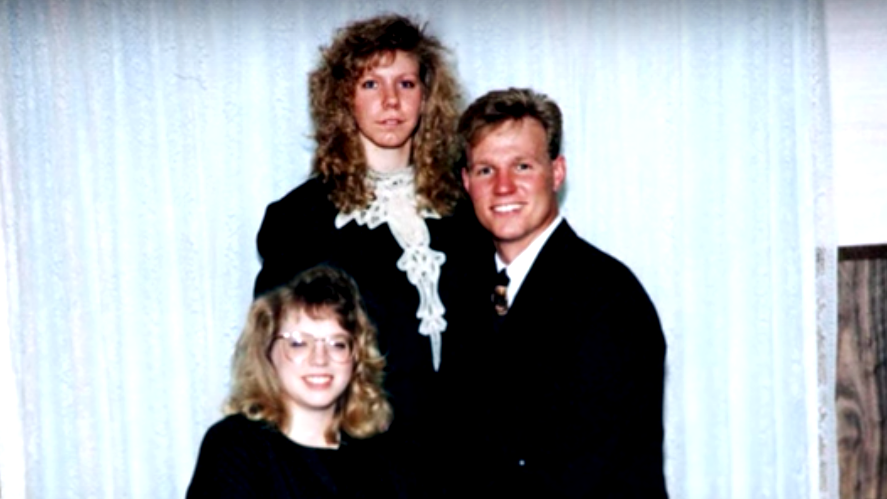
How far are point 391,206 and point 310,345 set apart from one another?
461 mm

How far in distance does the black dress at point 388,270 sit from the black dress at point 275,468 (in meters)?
0.23

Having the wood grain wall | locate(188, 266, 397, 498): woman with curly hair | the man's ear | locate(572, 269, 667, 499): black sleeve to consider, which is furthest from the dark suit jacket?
the wood grain wall

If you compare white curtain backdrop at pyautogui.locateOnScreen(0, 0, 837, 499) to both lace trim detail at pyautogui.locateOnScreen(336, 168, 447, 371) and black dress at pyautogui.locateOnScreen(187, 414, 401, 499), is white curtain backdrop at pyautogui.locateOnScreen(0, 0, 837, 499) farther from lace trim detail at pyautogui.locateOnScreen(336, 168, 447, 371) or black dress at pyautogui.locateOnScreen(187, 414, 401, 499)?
black dress at pyautogui.locateOnScreen(187, 414, 401, 499)

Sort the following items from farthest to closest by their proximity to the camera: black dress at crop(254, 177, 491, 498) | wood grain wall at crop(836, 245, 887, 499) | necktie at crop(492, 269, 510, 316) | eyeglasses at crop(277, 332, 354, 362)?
wood grain wall at crop(836, 245, 887, 499), black dress at crop(254, 177, 491, 498), necktie at crop(492, 269, 510, 316), eyeglasses at crop(277, 332, 354, 362)

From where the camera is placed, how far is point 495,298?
8.33 feet

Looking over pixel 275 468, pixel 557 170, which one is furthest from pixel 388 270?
pixel 275 468

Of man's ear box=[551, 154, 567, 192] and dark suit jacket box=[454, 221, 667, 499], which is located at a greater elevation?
man's ear box=[551, 154, 567, 192]

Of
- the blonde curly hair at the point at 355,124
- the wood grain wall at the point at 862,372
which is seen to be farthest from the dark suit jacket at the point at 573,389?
the wood grain wall at the point at 862,372

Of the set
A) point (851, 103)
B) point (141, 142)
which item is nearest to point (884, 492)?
point (851, 103)

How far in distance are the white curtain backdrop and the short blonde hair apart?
3.24 ft

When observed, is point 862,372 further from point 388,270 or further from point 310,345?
point 310,345

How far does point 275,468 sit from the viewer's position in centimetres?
232

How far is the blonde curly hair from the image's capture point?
276cm

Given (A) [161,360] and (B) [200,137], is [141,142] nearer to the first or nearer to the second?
(B) [200,137]
